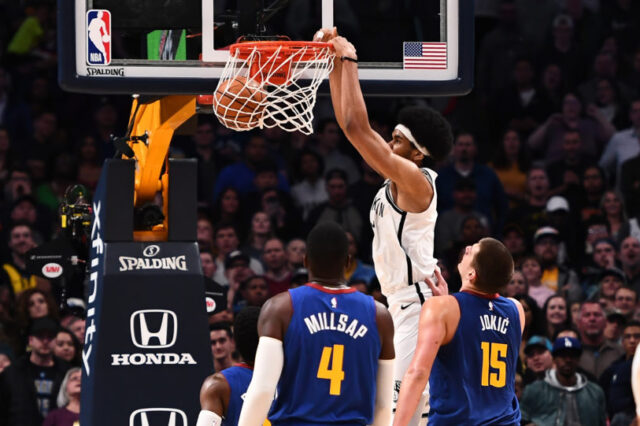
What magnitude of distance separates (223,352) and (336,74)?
4.56 m

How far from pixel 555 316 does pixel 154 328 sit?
519cm

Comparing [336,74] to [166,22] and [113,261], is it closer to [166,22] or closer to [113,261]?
→ [166,22]

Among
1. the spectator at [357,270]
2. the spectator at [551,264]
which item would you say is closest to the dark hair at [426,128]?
the spectator at [357,270]

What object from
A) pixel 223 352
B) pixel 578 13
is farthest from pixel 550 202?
pixel 223 352

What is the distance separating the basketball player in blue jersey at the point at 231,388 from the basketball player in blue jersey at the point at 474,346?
0.84m

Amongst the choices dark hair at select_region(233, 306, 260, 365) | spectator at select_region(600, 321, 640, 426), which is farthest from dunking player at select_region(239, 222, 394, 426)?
spectator at select_region(600, 321, 640, 426)

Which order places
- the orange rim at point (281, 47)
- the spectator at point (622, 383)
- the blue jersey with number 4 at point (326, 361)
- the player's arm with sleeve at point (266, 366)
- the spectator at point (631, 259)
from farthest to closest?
the spectator at point (631, 259)
the spectator at point (622, 383)
the orange rim at point (281, 47)
the blue jersey with number 4 at point (326, 361)
the player's arm with sleeve at point (266, 366)

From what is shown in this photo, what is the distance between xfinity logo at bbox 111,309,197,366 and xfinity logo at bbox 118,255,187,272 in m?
0.26

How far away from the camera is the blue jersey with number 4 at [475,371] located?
271 inches

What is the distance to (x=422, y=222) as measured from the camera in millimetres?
7500

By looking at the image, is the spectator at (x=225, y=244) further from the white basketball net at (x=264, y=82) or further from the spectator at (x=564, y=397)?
the white basketball net at (x=264, y=82)

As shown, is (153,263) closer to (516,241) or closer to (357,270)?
(357,270)

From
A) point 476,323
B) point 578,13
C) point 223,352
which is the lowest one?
point 223,352

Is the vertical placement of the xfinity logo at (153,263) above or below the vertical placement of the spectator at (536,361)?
above
